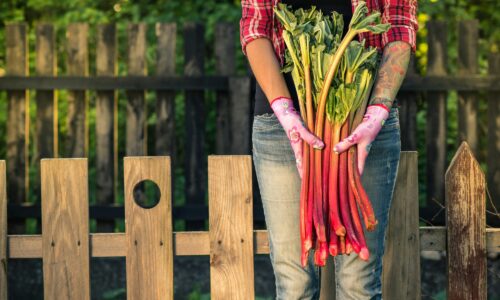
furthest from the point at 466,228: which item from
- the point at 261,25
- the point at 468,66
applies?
the point at 468,66

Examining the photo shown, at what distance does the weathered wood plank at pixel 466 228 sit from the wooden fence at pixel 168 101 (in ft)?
10.2

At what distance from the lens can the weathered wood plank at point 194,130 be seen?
6574mm

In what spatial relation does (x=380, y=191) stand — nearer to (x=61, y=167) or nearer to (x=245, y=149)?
(x=61, y=167)

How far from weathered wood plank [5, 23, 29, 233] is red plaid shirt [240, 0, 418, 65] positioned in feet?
A: 13.5

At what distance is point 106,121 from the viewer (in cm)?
661

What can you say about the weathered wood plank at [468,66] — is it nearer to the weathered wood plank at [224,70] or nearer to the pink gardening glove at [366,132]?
the weathered wood plank at [224,70]

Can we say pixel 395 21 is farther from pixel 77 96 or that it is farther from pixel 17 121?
pixel 17 121

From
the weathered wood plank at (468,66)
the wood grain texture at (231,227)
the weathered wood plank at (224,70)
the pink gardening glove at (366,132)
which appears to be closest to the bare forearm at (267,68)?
the pink gardening glove at (366,132)

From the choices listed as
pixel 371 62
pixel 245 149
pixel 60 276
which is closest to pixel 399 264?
pixel 371 62

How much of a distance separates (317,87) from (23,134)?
443 cm

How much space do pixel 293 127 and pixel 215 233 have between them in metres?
0.75

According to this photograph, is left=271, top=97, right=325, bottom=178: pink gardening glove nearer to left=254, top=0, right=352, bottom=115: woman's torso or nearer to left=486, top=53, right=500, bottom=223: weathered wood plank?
left=254, top=0, right=352, bottom=115: woman's torso

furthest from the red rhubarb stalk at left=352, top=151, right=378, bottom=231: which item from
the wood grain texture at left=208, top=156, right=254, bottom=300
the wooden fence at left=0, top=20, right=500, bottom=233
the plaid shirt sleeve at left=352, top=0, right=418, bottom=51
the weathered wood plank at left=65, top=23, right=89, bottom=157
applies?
the weathered wood plank at left=65, top=23, right=89, bottom=157

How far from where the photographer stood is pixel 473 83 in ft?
21.1
